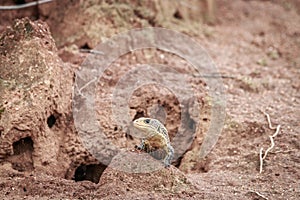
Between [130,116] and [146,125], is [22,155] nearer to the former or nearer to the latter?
[146,125]

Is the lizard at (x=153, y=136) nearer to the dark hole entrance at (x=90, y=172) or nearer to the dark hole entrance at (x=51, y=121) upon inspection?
the dark hole entrance at (x=90, y=172)

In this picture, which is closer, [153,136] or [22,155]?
[153,136]

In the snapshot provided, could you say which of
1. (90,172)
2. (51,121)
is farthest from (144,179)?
(51,121)

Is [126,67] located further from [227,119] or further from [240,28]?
[240,28]

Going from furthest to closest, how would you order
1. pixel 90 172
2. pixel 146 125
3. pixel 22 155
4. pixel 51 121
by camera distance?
1. pixel 90 172
2. pixel 51 121
3. pixel 22 155
4. pixel 146 125

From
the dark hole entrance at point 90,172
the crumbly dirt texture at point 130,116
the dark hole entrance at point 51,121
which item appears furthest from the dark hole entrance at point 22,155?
the dark hole entrance at point 90,172

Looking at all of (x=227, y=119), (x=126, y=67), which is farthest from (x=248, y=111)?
(x=126, y=67)

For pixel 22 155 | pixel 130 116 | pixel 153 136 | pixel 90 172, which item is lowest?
pixel 90 172

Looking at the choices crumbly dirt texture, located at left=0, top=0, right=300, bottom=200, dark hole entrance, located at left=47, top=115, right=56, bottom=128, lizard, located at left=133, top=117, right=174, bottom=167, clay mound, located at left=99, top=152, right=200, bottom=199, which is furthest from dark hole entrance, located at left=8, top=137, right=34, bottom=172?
lizard, located at left=133, top=117, right=174, bottom=167
